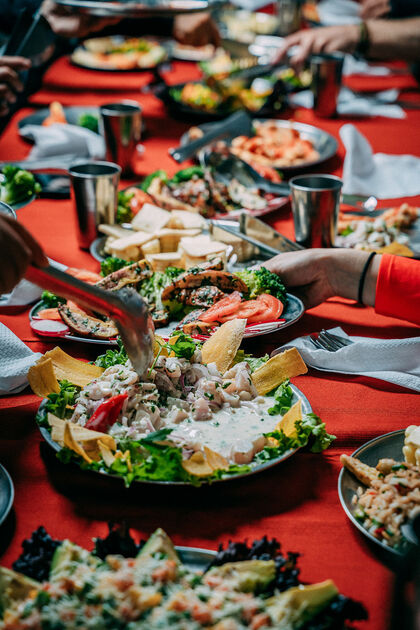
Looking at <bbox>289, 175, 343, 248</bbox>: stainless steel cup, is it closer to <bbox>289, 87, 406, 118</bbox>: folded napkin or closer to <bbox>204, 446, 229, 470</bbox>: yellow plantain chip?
<bbox>204, 446, 229, 470</bbox>: yellow plantain chip

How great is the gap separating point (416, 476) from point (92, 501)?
650mm

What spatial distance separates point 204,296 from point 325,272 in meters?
0.43

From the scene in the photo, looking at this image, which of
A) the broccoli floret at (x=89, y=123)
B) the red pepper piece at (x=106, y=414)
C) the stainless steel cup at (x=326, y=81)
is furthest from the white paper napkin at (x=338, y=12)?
the red pepper piece at (x=106, y=414)

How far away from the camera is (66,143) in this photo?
3488mm

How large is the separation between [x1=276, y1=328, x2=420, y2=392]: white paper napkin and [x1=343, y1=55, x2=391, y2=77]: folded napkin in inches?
173

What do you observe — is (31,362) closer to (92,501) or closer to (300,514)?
(92,501)

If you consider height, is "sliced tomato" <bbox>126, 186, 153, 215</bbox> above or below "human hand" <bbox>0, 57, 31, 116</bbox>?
below

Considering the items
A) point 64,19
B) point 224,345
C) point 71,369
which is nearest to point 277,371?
point 224,345

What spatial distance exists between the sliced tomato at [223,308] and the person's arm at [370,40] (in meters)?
3.07

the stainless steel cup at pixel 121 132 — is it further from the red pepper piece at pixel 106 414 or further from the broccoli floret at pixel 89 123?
the red pepper piece at pixel 106 414

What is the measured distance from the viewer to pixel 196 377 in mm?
1644

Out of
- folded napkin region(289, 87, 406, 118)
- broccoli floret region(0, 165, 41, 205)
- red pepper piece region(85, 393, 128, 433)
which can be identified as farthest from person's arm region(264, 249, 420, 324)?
folded napkin region(289, 87, 406, 118)

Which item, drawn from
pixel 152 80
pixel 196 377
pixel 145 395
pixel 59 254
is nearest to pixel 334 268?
pixel 196 377

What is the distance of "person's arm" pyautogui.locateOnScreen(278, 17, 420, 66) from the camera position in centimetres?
452
